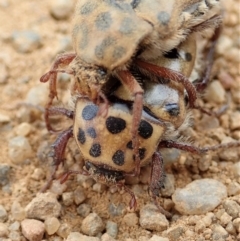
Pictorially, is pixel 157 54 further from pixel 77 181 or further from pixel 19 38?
pixel 19 38

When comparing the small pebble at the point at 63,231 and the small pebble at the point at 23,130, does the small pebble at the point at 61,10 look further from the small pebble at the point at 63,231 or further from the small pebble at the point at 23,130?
the small pebble at the point at 63,231

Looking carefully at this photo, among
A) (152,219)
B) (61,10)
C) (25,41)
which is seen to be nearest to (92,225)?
(152,219)

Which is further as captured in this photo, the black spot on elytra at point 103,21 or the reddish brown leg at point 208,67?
the reddish brown leg at point 208,67

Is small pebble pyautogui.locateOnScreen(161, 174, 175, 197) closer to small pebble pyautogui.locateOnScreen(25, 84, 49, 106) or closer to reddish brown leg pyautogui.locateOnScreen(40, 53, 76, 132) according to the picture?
reddish brown leg pyautogui.locateOnScreen(40, 53, 76, 132)

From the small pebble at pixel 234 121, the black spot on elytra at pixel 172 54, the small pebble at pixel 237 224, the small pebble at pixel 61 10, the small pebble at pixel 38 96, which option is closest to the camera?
the small pebble at pixel 237 224

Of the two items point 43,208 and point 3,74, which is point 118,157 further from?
point 3,74

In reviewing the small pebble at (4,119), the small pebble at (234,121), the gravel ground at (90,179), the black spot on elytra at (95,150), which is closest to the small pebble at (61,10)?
the gravel ground at (90,179)

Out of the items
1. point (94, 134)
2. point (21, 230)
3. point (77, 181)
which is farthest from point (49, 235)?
point (94, 134)

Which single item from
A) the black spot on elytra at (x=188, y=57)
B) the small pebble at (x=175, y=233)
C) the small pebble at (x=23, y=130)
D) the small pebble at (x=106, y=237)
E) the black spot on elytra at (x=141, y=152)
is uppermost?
the black spot on elytra at (x=188, y=57)
